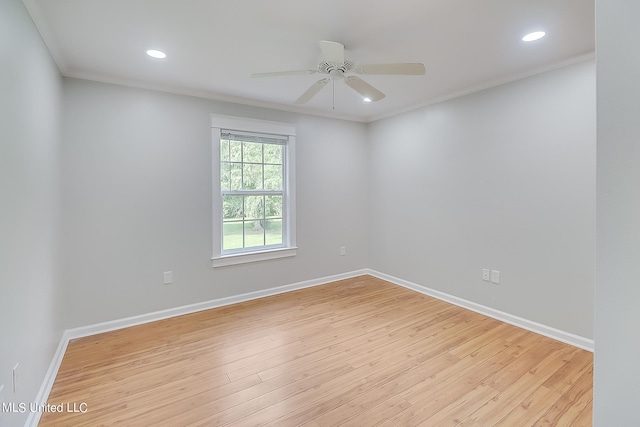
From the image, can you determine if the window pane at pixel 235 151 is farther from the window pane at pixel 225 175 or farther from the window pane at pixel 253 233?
the window pane at pixel 253 233

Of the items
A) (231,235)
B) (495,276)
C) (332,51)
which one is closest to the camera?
(332,51)

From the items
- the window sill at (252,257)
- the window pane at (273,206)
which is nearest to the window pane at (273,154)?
the window pane at (273,206)

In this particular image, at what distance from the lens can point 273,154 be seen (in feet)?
12.6

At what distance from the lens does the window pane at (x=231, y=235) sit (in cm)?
352

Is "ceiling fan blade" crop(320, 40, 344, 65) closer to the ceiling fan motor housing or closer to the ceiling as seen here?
the ceiling fan motor housing

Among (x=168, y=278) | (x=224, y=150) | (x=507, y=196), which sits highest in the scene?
(x=224, y=150)

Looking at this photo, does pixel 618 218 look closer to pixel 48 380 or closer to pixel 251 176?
pixel 48 380

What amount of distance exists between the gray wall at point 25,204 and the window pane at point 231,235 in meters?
1.56

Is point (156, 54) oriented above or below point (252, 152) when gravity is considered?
above

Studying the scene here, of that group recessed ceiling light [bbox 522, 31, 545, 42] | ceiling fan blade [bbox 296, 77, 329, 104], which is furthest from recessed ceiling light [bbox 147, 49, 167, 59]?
recessed ceiling light [bbox 522, 31, 545, 42]

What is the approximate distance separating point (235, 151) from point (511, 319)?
3544mm

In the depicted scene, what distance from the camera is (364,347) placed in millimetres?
2469

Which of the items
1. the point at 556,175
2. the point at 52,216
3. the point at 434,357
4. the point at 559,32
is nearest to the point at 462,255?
the point at 556,175

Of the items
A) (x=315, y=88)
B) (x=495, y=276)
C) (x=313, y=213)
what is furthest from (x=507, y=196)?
(x=313, y=213)
